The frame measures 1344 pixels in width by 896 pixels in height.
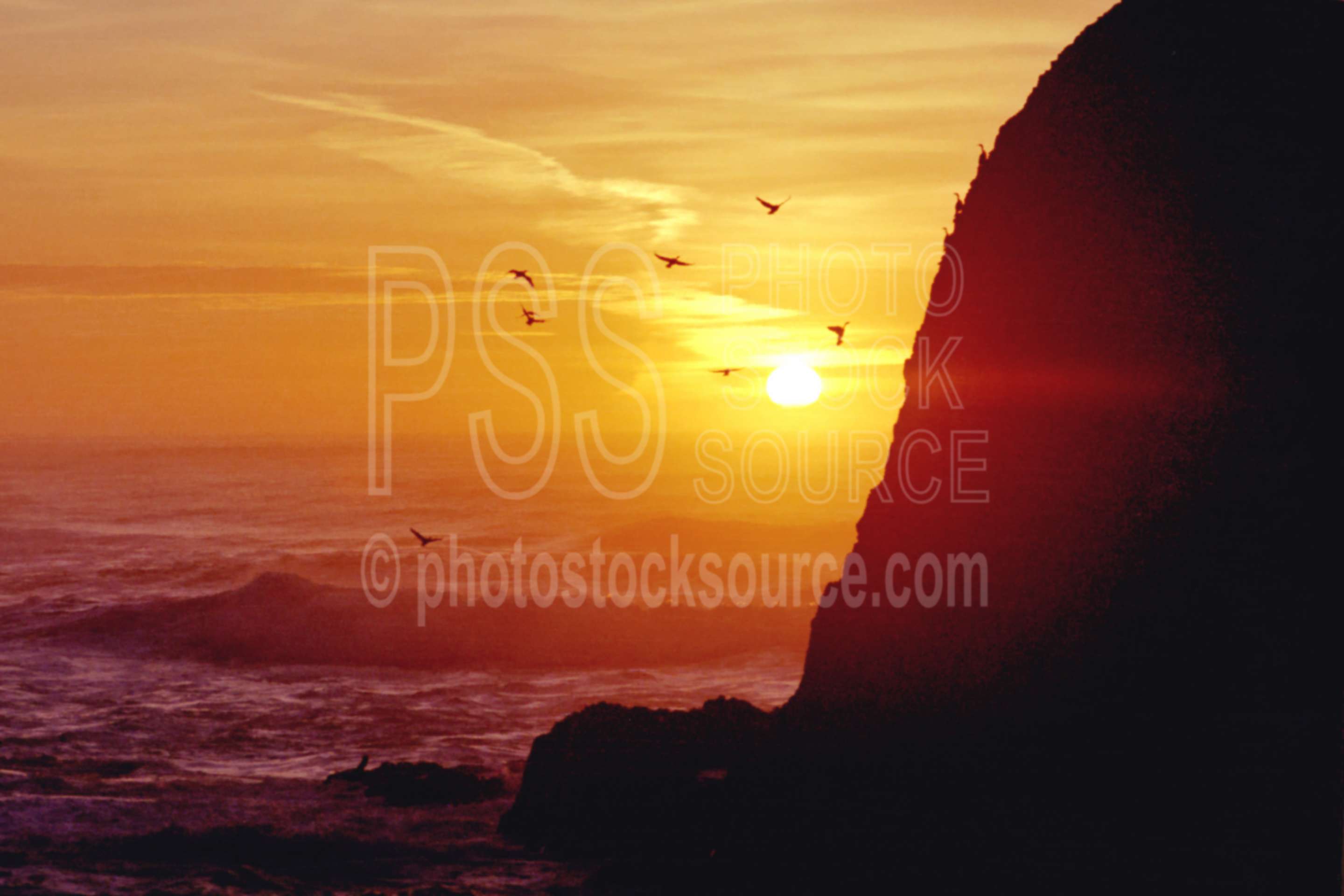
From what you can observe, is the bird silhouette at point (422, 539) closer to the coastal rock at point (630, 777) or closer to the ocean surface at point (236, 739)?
the coastal rock at point (630, 777)

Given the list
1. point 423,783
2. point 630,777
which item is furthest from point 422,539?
point 630,777

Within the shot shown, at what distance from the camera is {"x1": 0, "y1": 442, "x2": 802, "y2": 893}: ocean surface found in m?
18.8

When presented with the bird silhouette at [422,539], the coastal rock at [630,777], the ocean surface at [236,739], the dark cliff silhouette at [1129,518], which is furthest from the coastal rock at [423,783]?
the dark cliff silhouette at [1129,518]

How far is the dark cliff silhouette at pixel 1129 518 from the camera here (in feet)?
41.1

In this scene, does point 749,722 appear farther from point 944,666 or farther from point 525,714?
point 525,714

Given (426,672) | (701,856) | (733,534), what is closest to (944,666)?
(701,856)

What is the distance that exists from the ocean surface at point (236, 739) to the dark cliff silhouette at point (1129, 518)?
257 inches

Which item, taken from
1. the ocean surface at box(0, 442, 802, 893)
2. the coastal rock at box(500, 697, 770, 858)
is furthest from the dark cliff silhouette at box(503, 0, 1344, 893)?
the ocean surface at box(0, 442, 802, 893)

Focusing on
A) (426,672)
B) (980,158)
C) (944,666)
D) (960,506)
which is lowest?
(426,672)

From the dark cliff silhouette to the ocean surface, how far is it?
653 cm

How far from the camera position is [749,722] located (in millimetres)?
21531

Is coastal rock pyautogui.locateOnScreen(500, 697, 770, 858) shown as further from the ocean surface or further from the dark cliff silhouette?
the dark cliff silhouette

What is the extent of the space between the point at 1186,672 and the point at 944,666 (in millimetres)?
2969

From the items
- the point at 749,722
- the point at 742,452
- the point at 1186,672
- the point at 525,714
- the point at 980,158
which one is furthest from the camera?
the point at 742,452
